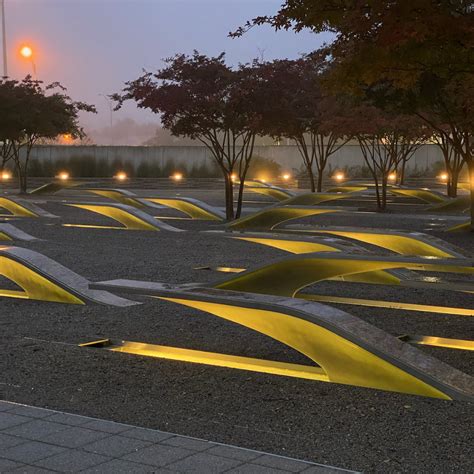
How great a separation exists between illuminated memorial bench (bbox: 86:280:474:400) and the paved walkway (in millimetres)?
1829

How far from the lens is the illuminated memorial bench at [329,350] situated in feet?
21.1

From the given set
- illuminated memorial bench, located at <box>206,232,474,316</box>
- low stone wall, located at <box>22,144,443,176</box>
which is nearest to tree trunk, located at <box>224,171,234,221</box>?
illuminated memorial bench, located at <box>206,232,474,316</box>

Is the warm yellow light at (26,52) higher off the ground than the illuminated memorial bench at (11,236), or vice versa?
the warm yellow light at (26,52)

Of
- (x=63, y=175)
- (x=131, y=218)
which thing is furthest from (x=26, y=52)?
(x=131, y=218)

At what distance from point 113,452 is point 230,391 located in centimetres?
179

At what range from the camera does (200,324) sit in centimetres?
927

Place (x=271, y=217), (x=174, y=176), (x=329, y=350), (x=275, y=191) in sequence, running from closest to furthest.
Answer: (x=329, y=350) < (x=271, y=217) < (x=275, y=191) < (x=174, y=176)

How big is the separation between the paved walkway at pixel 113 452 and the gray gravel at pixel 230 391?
1.13ft

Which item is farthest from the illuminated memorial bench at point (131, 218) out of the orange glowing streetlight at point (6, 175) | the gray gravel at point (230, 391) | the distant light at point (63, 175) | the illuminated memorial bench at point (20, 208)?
the distant light at point (63, 175)

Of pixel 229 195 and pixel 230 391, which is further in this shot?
pixel 229 195

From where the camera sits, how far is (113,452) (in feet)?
16.2

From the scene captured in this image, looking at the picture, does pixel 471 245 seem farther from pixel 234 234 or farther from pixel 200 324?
pixel 200 324

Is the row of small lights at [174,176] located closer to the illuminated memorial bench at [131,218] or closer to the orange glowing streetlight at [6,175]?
the orange glowing streetlight at [6,175]

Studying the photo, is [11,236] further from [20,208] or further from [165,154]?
[165,154]
